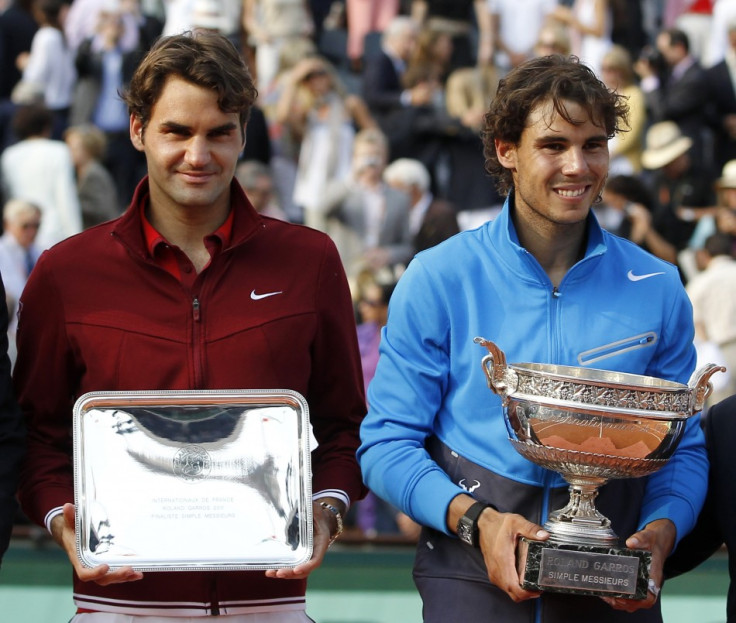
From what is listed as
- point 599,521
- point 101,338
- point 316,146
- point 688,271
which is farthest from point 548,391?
point 316,146

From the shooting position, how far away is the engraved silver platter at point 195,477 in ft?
9.89

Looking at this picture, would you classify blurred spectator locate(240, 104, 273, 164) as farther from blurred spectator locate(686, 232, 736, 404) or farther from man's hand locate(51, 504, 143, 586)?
man's hand locate(51, 504, 143, 586)

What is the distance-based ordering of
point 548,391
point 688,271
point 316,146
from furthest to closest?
point 316,146, point 688,271, point 548,391

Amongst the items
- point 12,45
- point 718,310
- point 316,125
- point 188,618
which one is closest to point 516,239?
point 188,618

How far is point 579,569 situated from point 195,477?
2.68 ft

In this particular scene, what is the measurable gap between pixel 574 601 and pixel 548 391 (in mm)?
461

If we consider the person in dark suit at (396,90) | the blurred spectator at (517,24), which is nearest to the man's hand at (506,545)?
the person in dark suit at (396,90)

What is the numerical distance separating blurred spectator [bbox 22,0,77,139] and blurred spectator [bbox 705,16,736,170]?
414 cm

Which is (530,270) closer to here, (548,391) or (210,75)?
(548,391)

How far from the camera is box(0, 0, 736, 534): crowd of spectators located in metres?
8.52

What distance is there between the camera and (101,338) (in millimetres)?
3211

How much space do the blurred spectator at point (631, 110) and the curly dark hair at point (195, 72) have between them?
20.2ft

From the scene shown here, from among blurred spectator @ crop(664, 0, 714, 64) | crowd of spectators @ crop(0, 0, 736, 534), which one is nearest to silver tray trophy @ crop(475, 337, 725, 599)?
crowd of spectators @ crop(0, 0, 736, 534)

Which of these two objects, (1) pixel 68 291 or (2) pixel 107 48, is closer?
(1) pixel 68 291
